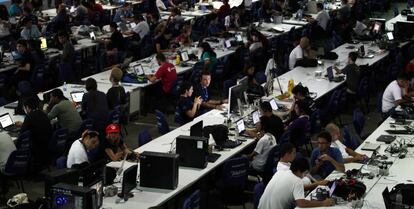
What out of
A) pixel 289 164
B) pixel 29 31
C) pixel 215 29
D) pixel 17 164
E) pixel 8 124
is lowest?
pixel 17 164

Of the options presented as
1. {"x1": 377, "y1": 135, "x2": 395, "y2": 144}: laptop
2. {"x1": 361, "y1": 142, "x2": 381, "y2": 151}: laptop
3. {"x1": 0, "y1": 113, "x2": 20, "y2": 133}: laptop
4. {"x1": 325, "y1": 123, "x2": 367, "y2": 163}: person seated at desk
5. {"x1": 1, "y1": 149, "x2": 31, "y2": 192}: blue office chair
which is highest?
{"x1": 325, "y1": 123, "x2": 367, "y2": 163}: person seated at desk

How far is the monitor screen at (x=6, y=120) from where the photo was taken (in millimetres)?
11578

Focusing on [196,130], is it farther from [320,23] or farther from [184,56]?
[320,23]

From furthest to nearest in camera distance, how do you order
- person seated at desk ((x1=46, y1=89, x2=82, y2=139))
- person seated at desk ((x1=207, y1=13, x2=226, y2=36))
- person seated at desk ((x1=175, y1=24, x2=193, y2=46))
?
1. person seated at desk ((x1=207, y1=13, x2=226, y2=36))
2. person seated at desk ((x1=175, y1=24, x2=193, y2=46))
3. person seated at desk ((x1=46, y1=89, x2=82, y2=139))

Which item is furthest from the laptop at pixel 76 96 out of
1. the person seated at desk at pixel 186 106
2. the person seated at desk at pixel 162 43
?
the person seated at desk at pixel 162 43

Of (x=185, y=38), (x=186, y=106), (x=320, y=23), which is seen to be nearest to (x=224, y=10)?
(x=320, y=23)

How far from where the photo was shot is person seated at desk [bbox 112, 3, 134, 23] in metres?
20.3

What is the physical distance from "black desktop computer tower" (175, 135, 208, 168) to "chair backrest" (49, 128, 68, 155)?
2.15 m

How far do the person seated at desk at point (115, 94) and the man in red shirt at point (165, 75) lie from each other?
1161mm

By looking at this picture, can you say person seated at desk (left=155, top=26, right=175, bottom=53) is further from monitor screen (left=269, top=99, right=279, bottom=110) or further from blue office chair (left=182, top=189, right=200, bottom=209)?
blue office chair (left=182, top=189, right=200, bottom=209)

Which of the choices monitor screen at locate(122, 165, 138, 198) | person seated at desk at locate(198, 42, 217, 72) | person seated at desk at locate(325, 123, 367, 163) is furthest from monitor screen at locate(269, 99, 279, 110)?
monitor screen at locate(122, 165, 138, 198)

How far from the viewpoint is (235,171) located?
9914 mm

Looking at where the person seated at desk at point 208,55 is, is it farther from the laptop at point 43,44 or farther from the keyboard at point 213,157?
the keyboard at point 213,157

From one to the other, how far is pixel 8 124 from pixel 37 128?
2.18 ft
